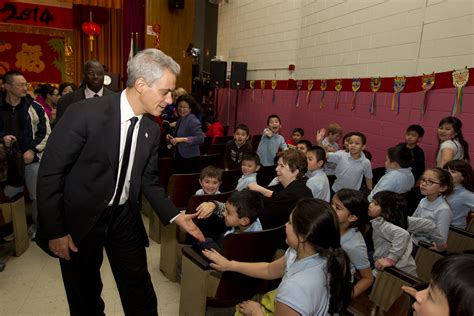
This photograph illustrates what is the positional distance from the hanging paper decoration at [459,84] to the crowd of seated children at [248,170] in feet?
6.84

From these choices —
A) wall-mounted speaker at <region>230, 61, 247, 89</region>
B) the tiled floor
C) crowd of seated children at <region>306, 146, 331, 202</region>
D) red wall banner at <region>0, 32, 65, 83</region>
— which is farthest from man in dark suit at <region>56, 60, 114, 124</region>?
red wall banner at <region>0, 32, 65, 83</region>

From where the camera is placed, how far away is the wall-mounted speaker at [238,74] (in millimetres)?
7749

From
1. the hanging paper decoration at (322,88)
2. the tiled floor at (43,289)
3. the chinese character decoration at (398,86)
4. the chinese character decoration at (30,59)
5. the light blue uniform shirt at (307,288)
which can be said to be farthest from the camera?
the chinese character decoration at (30,59)

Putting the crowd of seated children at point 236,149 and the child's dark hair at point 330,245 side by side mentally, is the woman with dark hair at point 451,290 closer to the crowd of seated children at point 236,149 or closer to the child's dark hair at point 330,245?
the child's dark hair at point 330,245

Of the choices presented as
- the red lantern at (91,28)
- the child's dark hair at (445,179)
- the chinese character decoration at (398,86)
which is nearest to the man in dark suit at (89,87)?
the child's dark hair at (445,179)

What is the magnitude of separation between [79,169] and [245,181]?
1.86 m

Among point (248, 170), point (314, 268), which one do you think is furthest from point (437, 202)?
point (314, 268)

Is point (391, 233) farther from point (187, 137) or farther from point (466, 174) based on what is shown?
point (187, 137)

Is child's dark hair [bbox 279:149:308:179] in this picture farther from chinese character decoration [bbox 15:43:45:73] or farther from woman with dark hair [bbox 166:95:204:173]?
chinese character decoration [bbox 15:43:45:73]

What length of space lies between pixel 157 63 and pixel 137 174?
56 cm

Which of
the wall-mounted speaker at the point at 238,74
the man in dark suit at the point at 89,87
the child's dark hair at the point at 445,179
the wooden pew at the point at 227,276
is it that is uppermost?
the wall-mounted speaker at the point at 238,74

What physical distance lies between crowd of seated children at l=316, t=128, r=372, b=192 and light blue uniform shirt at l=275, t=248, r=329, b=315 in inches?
91.9

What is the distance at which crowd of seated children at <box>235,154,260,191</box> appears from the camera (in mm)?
3237

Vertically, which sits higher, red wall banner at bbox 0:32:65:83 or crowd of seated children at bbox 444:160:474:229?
red wall banner at bbox 0:32:65:83
